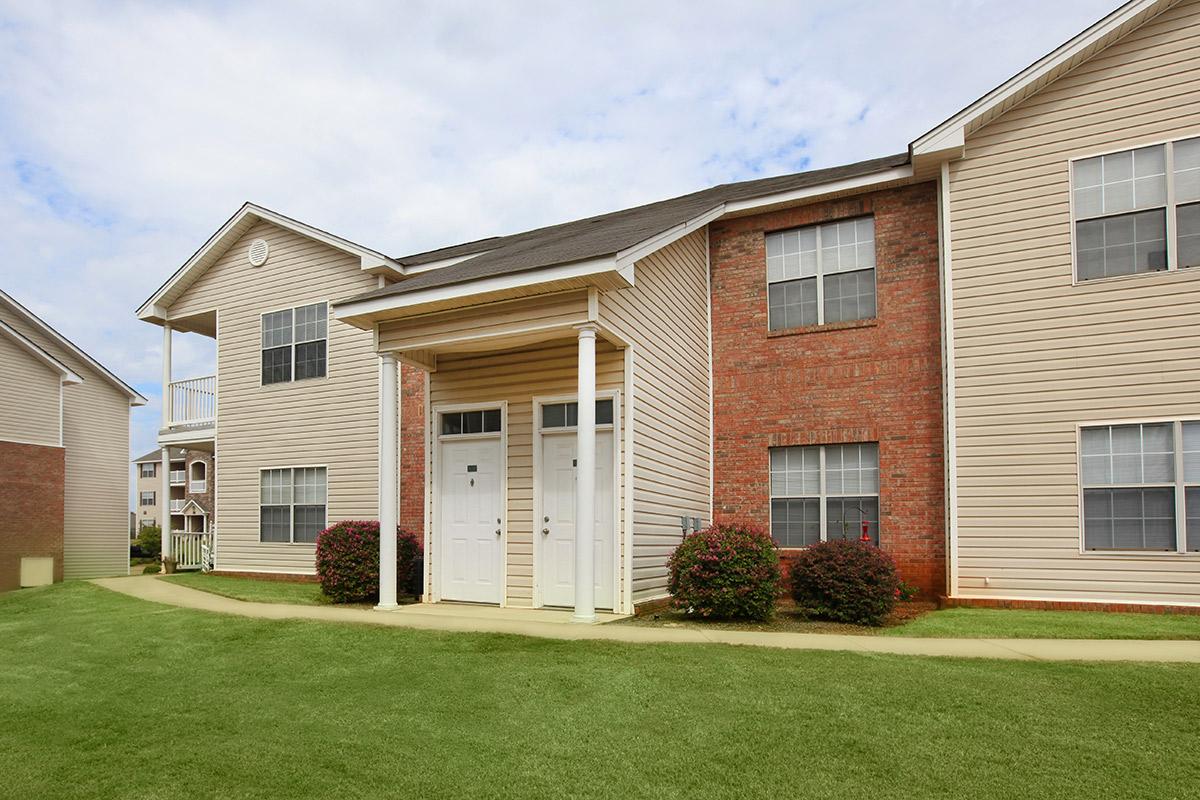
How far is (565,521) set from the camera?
10273mm

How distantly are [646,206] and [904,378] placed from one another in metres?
6.43

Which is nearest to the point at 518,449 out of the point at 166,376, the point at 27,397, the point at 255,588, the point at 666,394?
the point at 666,394

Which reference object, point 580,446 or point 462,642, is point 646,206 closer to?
point 580,446

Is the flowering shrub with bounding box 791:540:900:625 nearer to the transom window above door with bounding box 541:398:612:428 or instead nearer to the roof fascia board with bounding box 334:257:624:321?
the transom window above door with bounding box 541:398:612:428

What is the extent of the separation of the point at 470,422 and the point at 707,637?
4.90 metres

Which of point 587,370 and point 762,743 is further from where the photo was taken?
point 587,370

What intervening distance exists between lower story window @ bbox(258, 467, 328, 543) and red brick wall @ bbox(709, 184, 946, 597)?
316 inches

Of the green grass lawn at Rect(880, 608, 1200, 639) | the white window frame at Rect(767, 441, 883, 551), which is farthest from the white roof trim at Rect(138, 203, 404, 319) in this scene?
the green grass lawn at Rect(880, 608, 1200, 639)

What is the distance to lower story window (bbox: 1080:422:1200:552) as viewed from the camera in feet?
31.2

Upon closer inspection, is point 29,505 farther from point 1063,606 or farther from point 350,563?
point 1063,606

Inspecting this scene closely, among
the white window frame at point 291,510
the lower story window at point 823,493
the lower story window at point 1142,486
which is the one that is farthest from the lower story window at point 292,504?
the lower story window at point 1142,486

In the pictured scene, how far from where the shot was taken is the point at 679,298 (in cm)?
1166

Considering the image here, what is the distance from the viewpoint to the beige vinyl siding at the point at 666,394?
32.9ft

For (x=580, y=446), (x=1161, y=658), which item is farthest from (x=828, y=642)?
(x=580, y=446)
